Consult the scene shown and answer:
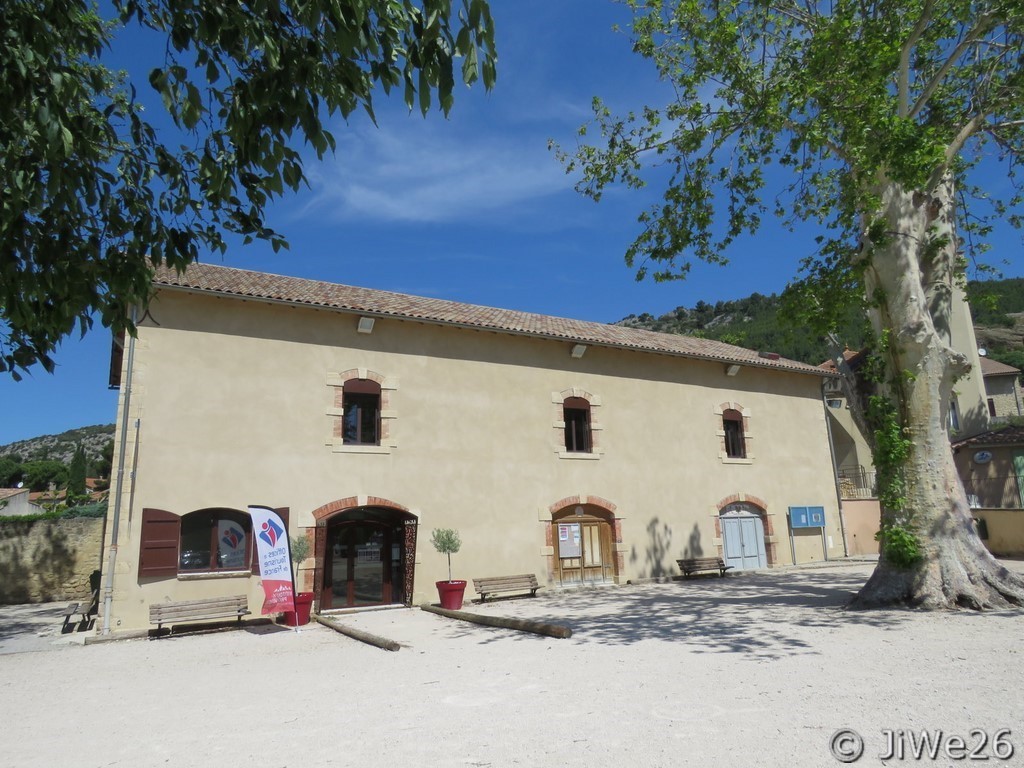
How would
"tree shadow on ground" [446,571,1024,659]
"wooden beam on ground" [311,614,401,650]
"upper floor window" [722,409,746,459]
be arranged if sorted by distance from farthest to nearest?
"upper floor window" [722,409,746,459] < "wooden beam on ground" [311,614,401,650] < "tree shadow on ground" [446,571,1024,659]

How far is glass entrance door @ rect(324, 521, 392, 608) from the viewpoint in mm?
12742

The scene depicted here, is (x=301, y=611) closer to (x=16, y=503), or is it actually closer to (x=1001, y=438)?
(x=1001, y=438)

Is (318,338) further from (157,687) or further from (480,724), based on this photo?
(480,724)

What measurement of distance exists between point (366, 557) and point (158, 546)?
3.67m

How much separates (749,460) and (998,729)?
46.2ft

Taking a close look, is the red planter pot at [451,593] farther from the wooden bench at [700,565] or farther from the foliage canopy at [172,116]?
the foliage canopy at [172,116]

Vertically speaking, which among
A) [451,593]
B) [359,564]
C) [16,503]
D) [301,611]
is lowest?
[301,611]

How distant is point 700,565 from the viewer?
16156 millimetres

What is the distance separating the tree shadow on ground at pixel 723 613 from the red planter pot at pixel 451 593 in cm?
74

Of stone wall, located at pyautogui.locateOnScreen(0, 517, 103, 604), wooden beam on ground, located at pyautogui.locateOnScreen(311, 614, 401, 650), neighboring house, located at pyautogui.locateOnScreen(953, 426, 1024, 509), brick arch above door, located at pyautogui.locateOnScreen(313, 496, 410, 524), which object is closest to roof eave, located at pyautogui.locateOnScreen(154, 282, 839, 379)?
brick arch above door, located at pyautogui.locateOnScreen(313, 496, 410, 524)

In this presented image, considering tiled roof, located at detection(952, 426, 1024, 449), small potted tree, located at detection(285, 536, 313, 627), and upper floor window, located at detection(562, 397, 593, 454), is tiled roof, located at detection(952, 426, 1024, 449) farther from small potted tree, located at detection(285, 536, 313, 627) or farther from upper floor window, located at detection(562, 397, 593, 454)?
small potted tree, located at detection(285, 536, 313, 627)

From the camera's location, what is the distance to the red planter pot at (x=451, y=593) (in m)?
12.4

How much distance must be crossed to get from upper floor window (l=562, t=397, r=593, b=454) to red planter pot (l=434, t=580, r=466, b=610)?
4406mm
